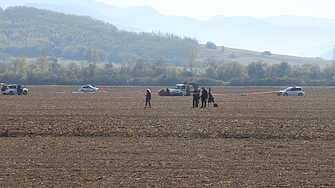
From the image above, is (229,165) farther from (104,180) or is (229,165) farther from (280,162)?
(104,180)

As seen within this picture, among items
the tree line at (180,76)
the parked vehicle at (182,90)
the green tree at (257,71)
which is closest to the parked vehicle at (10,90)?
the parked vehicle at (182,90)

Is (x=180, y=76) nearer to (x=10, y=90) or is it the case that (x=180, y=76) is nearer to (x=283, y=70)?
(x=283, y=70)

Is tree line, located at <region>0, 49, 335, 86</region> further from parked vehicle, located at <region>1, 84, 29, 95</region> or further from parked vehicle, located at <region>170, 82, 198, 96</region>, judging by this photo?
parked vehicle, located at <region>170, 82, 198, 96</region>

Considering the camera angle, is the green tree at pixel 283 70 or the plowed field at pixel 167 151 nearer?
the plowed field at pixel 167 151

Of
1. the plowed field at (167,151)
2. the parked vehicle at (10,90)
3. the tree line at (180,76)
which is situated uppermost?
the tree line at (180,76)

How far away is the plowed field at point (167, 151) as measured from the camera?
1080cm

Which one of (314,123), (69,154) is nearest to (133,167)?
(69,154)

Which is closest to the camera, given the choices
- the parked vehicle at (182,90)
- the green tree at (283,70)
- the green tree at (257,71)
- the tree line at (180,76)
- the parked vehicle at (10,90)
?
the parked vehicle at (182,90)

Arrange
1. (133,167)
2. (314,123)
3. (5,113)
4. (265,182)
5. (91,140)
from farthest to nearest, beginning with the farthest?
(5,113)
(314,123)
(91,140)
(133,167)
(265,182)

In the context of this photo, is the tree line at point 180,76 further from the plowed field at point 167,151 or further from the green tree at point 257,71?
the plowed field at point 167,151

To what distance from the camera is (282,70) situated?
11788cm

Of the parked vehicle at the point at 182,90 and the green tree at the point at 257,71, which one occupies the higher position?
the green tree at the point at 257,71

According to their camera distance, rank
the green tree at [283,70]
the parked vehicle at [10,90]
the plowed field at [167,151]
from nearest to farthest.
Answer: the plowed field at [167,151], the parked vehicle at [10,90], the green tree at [283,70]

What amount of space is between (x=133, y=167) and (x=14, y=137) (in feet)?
25.9
